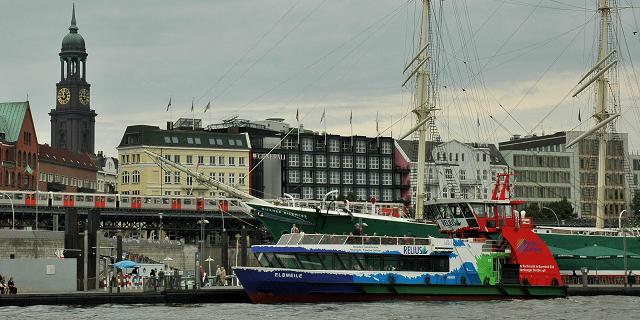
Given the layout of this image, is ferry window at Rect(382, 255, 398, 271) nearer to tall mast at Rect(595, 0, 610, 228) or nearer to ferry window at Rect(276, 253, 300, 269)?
ferry window at Rect(276, 253, 300, 269)

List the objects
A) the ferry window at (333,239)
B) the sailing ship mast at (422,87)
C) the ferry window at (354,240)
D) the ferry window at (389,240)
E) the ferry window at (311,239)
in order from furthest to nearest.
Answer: the sailing ship mast at (422,87)
the ferry window at (389,240)
the ferry window at (354,240)
the ferry window at (333,239)
the ferry window at (311,239)

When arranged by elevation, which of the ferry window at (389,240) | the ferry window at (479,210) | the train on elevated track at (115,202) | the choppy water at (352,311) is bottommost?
the choppy water at (352,311)

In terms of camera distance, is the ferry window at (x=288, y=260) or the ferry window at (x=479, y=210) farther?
the ferry window at (x=479, y=210)

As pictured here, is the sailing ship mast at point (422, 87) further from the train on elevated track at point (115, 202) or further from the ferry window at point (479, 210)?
the train on elevated track at point (115, 202)

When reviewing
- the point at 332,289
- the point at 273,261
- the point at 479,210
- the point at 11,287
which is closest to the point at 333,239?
the point at 332,289

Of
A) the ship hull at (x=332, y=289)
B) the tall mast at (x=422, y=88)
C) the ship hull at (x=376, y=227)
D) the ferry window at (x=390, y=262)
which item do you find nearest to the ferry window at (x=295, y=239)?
the ship hull at (x=332, y=289)

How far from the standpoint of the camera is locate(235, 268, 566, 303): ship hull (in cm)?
8894

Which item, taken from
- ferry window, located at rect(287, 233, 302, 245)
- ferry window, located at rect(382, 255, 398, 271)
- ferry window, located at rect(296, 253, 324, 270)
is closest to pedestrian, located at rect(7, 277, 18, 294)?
ferry window, located at rect(287, 233, 302, 245)

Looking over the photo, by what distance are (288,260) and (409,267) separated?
8.25 metres

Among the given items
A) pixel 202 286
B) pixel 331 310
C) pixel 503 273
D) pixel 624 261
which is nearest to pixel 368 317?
pixel 331 310

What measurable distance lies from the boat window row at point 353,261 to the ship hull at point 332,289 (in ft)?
1.90

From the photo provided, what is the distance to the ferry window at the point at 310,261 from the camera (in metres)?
89.1

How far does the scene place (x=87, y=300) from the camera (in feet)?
293

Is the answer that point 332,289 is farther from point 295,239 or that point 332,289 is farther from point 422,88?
point 422,88
